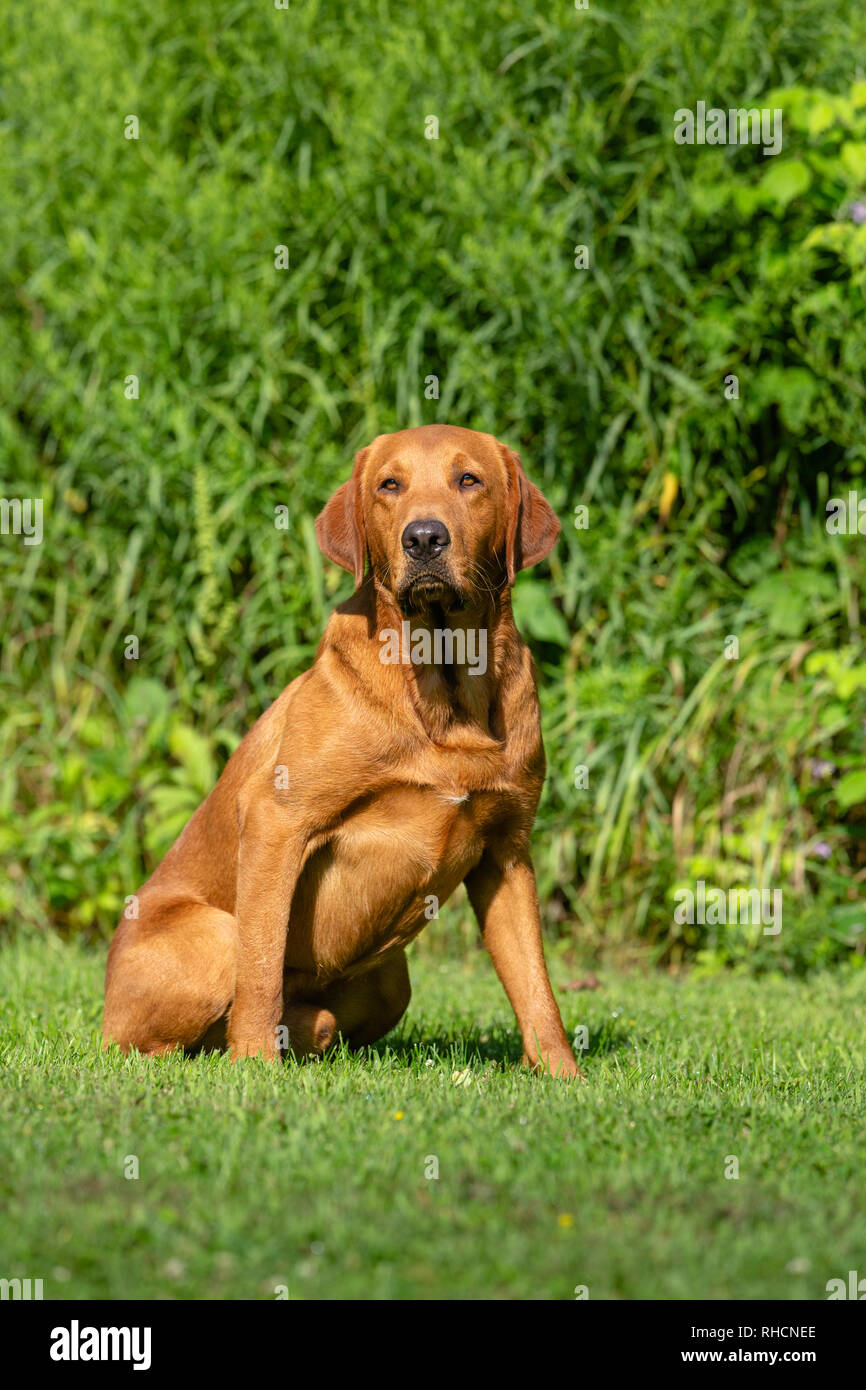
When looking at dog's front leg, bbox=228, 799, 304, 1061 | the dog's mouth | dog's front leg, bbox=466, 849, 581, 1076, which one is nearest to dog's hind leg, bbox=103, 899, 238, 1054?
dog's front leg, bbox=228, 799, 304, 1061

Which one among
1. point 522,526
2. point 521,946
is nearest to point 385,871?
point 521,946

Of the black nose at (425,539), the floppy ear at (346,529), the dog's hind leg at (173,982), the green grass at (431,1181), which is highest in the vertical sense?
the floppy ear at (346,529)

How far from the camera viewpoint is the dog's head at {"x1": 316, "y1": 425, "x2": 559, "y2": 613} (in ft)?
13.4

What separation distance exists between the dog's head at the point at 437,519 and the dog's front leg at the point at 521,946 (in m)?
0.84

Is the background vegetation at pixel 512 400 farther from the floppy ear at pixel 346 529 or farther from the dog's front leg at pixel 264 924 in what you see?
Answer: the dog's front leg at pixel 264 924

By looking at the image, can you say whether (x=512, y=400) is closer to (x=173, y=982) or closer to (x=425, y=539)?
(x=425, y=539)

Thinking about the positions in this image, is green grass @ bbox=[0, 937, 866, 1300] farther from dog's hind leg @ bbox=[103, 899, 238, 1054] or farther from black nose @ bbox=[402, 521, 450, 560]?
black nose @ bbox=[402, 521, 450, 560]

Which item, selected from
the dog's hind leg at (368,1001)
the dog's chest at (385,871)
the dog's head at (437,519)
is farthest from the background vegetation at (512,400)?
the dog's chest at (385,871)

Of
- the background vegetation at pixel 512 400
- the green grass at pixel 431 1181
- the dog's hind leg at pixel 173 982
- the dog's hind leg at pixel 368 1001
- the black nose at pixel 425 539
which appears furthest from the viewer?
the background vegetation at pixel 512 400

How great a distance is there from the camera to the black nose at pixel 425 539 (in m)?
4.04

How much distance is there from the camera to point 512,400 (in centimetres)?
715

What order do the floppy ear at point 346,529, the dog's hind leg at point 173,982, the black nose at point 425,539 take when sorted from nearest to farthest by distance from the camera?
the black nose at point 425,539
the dog's hind leg at point 173,982
the floppy ear at point 346,529

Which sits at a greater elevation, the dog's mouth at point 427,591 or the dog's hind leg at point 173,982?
the dog's mouth at point 427,591
